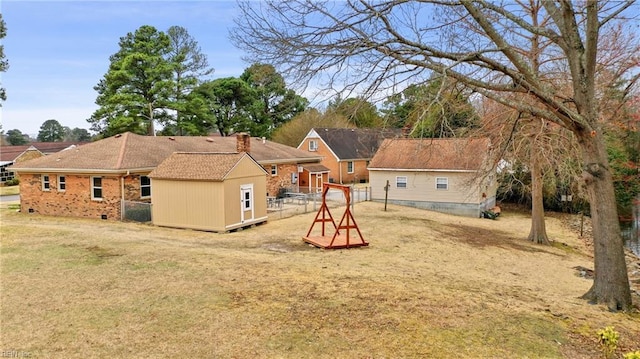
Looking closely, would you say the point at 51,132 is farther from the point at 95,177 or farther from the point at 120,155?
the point at 120,155

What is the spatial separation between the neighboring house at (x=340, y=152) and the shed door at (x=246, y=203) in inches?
818

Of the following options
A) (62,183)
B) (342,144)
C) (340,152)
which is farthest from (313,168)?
(62,183)

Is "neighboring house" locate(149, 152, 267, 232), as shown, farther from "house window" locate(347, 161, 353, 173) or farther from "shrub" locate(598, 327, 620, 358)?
"house window" locate(347, 161, 353, 173)

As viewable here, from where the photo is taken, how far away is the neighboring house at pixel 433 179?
26420 millimetres

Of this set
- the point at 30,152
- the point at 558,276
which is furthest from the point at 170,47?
the point at 558,276

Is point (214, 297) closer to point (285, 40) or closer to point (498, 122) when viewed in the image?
point (285, 40)

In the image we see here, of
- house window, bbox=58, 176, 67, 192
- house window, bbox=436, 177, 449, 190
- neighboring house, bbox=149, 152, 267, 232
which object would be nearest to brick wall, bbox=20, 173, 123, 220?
house window, bbox=58, 176, 67, 192

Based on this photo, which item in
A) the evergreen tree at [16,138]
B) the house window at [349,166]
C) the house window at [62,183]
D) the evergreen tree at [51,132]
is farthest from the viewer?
the evergreen tree at [51,132]

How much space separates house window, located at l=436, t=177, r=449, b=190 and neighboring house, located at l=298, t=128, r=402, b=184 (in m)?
12.0

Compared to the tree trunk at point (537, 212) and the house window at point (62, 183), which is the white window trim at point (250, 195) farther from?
the tree trunk at point (537, 212)

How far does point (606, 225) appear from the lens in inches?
323

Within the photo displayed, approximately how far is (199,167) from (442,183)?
16.1 metres

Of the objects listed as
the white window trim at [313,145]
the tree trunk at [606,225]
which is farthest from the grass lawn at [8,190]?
the tree trunk at [606,225]

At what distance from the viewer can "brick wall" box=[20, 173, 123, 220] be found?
2050 cm
